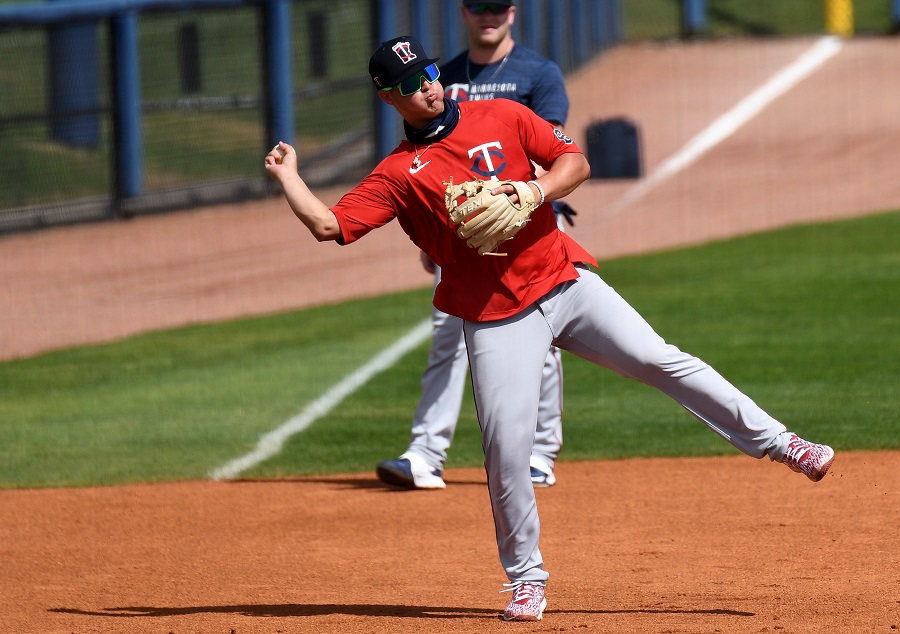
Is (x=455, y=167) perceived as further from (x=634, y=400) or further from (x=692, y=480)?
(x=634, y=400)

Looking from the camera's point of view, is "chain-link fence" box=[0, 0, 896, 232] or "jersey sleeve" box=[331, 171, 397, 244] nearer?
"jersey sleeve" box=[331, 171, 397, 244]

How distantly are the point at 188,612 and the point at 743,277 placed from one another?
28.3ft

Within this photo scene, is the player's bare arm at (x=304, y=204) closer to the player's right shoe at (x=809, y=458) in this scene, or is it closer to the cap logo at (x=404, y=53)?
the cap logo at (x=404, y=53)

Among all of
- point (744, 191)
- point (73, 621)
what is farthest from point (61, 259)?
point (73, 621)

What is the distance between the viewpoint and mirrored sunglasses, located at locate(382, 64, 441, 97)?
4973mm

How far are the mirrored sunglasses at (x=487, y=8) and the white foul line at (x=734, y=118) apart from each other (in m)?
10.1

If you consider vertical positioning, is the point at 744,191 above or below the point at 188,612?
below

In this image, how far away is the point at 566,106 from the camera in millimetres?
7043

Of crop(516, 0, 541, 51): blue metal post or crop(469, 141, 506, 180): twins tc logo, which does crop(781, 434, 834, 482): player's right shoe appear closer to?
crop(469, 141, 506, 180): twins tc logo

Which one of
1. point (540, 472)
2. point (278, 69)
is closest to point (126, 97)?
point (278, 69)

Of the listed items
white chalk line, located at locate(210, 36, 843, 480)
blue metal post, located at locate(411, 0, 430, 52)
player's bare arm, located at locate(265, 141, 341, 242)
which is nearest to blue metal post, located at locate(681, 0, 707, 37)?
white chalk line, located at locate(210, 36, 843, 480)

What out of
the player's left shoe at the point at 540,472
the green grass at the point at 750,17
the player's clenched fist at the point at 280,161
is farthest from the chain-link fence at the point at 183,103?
the player's clenched fist at the point at 280,161

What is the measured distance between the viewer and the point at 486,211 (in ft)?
15.4

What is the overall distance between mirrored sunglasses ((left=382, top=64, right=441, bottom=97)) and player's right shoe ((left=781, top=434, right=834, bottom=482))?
68.7 inches
